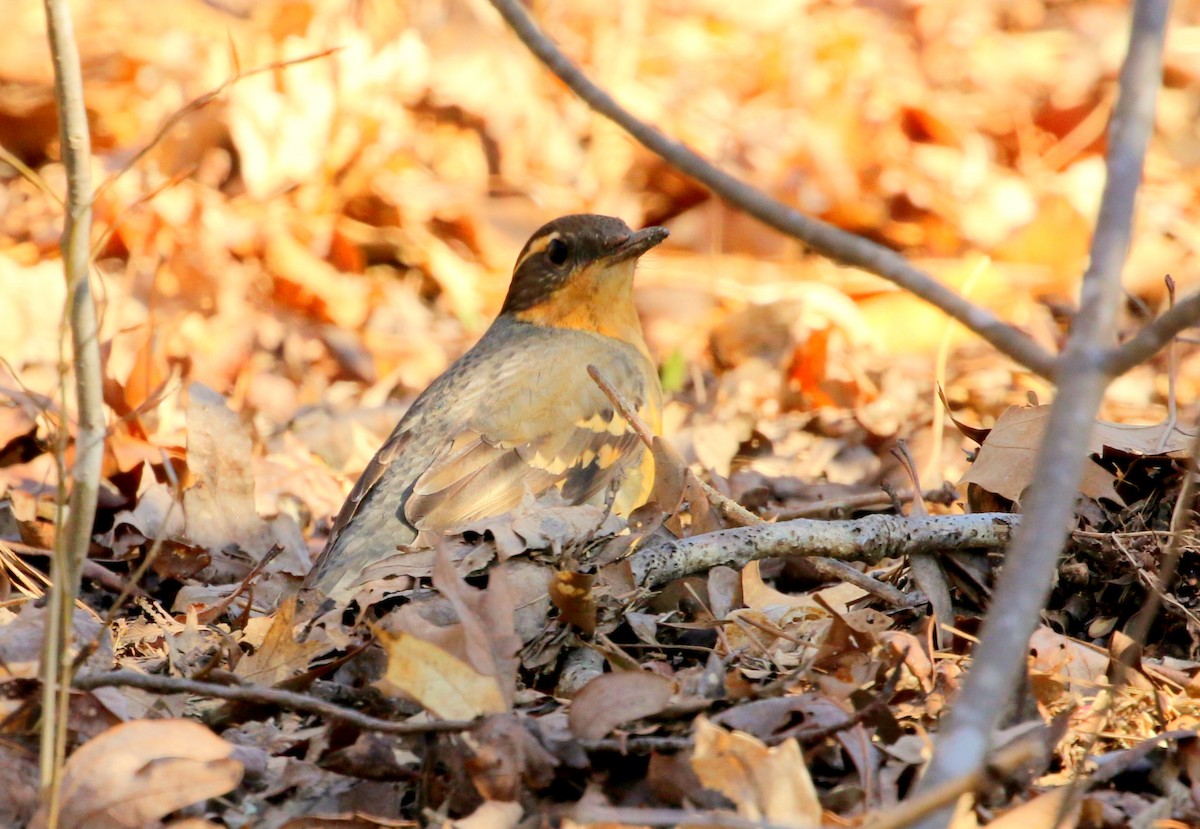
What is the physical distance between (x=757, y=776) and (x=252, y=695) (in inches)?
50.1

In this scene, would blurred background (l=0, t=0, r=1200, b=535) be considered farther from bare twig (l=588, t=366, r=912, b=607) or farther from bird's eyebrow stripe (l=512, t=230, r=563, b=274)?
bare twig (l=588, t=366, r=912, b=607)

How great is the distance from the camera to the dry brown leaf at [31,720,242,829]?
121 inches

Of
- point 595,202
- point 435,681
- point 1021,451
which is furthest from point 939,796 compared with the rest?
point 595,202

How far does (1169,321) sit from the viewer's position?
244cm

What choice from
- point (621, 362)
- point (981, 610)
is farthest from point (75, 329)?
point (621, 362)

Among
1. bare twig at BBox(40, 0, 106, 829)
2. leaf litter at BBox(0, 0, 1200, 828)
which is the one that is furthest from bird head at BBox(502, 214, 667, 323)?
bare twig at BBox(40, 0, 106, 829)

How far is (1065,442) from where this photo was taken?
247cm

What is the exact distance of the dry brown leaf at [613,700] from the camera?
327 centimetres

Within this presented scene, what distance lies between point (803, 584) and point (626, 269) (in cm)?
280

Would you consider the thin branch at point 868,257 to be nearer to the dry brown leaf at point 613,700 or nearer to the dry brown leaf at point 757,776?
the dry brown leaf at point 757,776

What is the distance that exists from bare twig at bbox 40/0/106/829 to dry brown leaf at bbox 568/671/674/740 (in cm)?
117

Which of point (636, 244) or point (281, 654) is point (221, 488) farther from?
point (636, 244)

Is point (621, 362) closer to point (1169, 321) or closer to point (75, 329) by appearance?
point (75, 329)

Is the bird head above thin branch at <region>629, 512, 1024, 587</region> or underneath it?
above
